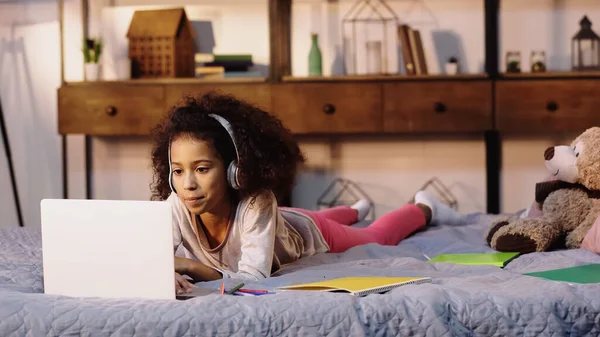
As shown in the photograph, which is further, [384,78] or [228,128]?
[384,78]

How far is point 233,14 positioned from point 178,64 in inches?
15.2

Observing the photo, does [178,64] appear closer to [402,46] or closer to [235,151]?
[402,46]

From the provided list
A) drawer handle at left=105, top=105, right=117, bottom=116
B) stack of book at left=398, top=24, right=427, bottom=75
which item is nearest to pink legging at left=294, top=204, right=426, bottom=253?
stack of book at left=398, top=24, right=427, bottom=75

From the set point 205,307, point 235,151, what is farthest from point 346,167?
point 205,307

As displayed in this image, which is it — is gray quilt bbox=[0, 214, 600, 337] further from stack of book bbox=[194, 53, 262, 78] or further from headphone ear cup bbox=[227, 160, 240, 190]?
stack of book bbox=[194, 53, 262, 78]

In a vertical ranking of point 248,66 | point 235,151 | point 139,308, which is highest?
point 248,66

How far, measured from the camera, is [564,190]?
2318 millimetres

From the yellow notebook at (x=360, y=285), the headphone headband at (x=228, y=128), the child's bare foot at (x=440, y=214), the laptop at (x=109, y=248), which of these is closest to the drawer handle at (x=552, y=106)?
the child's bare foot at (x=440, y=214)

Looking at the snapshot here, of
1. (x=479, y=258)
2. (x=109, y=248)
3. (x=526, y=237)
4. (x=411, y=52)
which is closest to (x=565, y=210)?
(x=526, y=237)

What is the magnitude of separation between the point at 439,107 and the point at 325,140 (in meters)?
0.61

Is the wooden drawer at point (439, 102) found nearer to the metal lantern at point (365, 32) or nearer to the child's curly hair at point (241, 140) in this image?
the metal lantern at point (365, 32)

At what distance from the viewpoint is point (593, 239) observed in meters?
2.10

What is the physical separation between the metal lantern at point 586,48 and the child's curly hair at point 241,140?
2.16 meters

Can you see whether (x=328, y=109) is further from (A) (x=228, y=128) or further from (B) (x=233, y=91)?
(A) (x=228, y=128)
